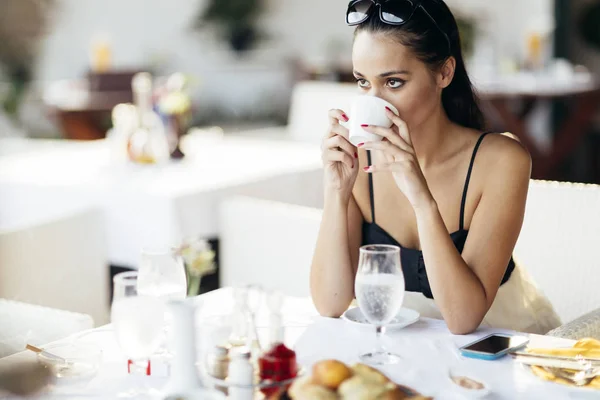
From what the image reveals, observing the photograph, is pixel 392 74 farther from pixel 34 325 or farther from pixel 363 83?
pixel 34 325

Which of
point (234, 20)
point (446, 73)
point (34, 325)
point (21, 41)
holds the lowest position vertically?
point (34, 325)

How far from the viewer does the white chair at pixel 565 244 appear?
2254 millimetres

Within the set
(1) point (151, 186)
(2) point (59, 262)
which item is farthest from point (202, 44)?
(2) point (59, 262)

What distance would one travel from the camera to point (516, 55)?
8.55m

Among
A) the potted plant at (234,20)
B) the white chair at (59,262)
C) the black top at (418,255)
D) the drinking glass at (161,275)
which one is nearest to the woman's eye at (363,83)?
the black top at (418,255)

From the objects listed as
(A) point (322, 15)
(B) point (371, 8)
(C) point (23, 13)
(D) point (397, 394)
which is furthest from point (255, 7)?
(D) point (397, 394)

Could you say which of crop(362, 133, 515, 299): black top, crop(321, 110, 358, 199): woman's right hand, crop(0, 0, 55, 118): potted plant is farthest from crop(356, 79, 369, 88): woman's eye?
crop(0, 0, 55, 118): potted plant

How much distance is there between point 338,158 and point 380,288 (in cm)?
47

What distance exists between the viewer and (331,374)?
106 cm

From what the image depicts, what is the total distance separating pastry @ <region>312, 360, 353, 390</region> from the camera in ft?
3.48

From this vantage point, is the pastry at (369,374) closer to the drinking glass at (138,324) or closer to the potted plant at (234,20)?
the drinking glass at (138,324)

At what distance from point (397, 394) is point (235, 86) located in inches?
398

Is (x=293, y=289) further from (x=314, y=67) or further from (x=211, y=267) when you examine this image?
(x=314, y=67)

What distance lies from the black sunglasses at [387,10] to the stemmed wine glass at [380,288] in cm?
60
